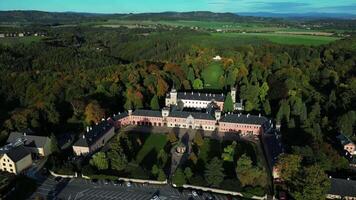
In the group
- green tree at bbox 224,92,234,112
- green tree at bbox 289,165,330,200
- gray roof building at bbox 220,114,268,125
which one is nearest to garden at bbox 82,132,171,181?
gray roof building at bbox 220,114,268,125

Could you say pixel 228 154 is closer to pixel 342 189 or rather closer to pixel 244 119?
pixel 244 119

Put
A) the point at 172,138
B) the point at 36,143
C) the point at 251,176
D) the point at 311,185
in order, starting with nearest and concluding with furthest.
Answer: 1. the point at 311,185
2. the point at 251,176
3. the point at 36,143
4. the point at 172,138

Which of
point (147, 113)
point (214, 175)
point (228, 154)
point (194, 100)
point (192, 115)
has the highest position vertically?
point (194, 100)

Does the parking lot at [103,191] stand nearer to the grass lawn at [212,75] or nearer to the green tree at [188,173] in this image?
the green tree at [188,173]

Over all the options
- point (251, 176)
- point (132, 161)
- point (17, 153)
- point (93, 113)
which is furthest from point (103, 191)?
point (93, 113)

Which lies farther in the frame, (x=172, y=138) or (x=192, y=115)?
(x=192, y=115)

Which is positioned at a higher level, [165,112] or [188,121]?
[165,112]

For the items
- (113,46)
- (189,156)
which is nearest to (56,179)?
(189,156)
